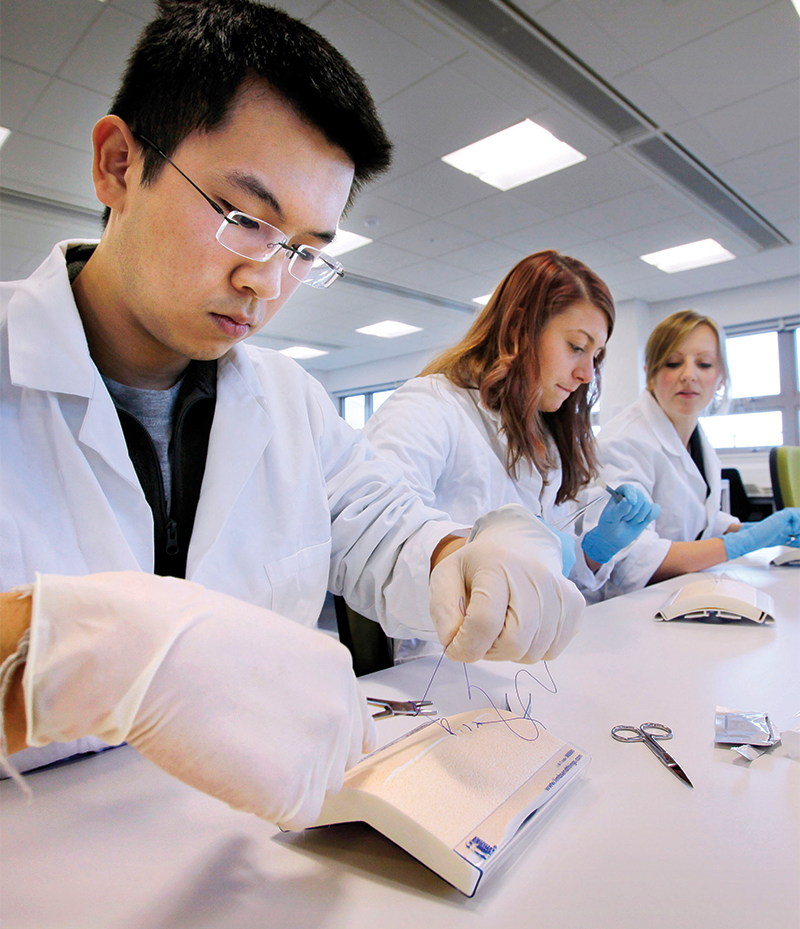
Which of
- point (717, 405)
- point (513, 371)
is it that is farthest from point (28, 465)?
point (717, 405)

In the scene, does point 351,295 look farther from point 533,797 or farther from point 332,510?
point 533,797

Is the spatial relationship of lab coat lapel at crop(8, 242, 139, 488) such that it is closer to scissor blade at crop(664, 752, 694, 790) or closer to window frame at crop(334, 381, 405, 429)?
scissor blade at crop(664, 752, 694, 790)

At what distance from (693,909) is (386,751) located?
0.24 m

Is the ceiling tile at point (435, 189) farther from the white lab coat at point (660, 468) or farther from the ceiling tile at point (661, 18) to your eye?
the white lab coat at point (660, 468)

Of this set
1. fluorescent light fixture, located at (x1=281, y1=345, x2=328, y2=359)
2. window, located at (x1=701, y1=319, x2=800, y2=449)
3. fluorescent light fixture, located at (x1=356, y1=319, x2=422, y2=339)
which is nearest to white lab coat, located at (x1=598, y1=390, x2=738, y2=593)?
window, located at (x1=701, y1=319, x2=800, y2=449)

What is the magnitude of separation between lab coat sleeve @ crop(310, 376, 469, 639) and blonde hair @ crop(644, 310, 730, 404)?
1554 millimetres

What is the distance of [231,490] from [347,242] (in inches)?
163

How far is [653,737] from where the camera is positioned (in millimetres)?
641

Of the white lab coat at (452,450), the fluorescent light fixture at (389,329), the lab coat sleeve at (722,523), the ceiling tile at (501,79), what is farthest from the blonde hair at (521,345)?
the fluorescent light fixture at (389,329)

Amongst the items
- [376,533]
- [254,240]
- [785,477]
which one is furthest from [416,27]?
[785,477]

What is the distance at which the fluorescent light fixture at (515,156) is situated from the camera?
10.5ft

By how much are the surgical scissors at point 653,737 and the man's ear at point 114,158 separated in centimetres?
86

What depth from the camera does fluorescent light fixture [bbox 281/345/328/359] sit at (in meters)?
8.15

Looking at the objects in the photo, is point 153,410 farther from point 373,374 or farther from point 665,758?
point 373,374
